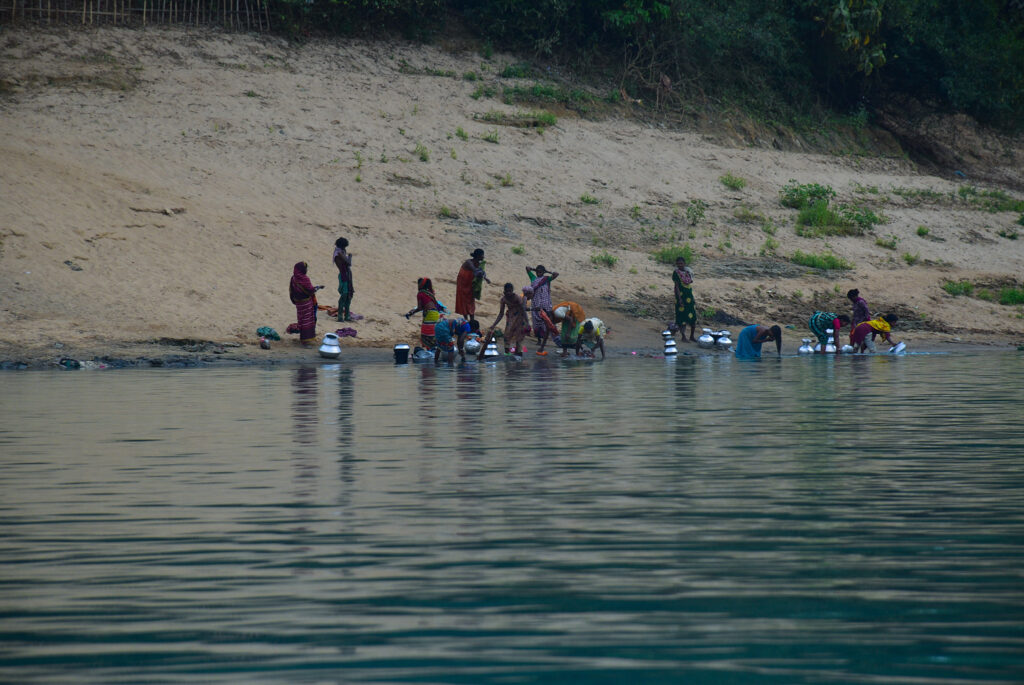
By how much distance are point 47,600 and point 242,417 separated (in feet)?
24.1

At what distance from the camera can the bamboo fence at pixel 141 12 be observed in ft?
105

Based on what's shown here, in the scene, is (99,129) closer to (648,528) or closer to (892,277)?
(892,277)

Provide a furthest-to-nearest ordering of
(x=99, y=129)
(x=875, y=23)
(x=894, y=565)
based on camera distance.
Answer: (x=875, y=23)
(x=99, y=129)
(x=894, y=565)

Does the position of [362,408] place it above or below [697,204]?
below

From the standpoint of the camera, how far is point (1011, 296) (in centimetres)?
3064

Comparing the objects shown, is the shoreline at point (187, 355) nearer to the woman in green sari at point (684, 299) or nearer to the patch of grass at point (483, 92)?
the woman in green sari at point (684, 299)

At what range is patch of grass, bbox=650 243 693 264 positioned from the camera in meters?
29.5

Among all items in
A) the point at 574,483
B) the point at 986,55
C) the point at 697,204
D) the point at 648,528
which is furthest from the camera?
the point at 986,55

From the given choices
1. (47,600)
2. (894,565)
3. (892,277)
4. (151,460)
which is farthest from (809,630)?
(892,277)

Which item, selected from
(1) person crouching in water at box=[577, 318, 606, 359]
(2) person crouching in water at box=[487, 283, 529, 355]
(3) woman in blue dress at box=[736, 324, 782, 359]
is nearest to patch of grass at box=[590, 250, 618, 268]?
(2) person crouching in water at box=[487, 283, 529, 355]

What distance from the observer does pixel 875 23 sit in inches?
1463

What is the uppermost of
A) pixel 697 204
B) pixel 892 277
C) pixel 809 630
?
pixel 697 204

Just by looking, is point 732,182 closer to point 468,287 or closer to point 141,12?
point 468,287

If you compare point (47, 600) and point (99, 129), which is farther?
point (99, 129)
